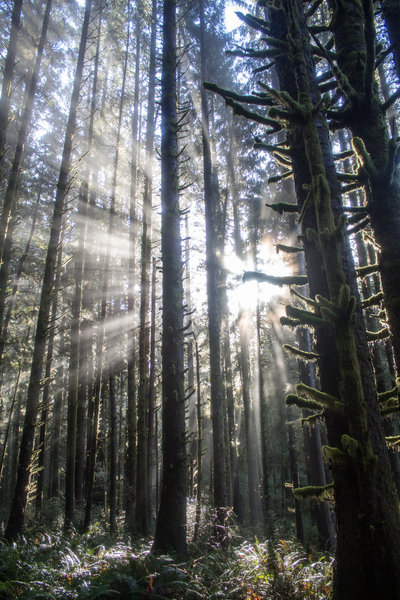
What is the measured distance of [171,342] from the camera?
275 inches

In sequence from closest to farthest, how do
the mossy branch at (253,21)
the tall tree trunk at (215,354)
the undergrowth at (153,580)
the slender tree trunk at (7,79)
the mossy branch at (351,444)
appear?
the mossy branch at (351,444) → the mossy branch at (253,21) → the undergrowth at (153,580) → the slender tree trunk at (7,79) → the tall tree trunk at (215,354)

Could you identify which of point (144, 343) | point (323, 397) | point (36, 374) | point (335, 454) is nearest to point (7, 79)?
point (36, 374)

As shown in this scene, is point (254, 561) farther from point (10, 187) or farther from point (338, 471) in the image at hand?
point (10, 187)

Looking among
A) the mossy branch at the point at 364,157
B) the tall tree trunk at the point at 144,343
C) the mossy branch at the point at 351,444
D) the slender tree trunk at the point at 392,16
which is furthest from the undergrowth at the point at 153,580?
the slender tree trunk at the point at 392,16

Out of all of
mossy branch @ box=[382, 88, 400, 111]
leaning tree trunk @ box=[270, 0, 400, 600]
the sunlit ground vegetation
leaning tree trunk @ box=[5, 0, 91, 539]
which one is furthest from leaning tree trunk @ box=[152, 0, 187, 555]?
mossy branch @ box=[382, 88, 400, 111]

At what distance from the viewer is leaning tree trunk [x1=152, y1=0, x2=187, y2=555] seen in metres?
5.97

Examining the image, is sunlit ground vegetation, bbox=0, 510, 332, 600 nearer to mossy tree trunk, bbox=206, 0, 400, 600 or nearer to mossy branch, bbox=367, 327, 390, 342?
mossy tree trunk, bbox=206, 0, 400, 600

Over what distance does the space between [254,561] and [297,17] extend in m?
6.47

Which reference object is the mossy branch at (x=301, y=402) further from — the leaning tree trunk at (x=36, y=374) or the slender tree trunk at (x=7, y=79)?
the slender tree trunk at (x=7, y=79)

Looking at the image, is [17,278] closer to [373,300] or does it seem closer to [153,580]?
[153,580]

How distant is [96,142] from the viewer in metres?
16.6

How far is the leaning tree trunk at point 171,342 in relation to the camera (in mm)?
5973

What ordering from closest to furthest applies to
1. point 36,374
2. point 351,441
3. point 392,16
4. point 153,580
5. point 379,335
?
point 351,441 → point 379,335 → point 153,580 → point 392,16 → point 36,374

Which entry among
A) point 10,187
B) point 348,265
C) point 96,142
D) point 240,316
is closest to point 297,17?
point 348,265
